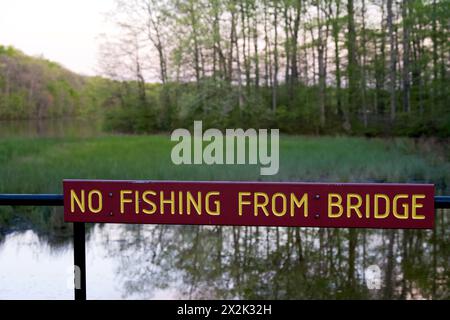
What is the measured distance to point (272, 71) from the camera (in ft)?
53.1

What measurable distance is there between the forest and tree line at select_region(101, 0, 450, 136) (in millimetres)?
30

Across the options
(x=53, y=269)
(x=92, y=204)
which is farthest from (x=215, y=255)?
(x=92, y=204)

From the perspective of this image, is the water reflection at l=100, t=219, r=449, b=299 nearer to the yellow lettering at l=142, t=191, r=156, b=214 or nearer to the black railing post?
the black railing post

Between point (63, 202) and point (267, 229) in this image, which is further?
point (267, 229)

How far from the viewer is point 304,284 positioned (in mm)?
4262

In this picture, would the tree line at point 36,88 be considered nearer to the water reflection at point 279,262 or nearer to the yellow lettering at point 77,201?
the water reflection at point 279,262

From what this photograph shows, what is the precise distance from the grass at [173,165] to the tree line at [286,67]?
2655mm

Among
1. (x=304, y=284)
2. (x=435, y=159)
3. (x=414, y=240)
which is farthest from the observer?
(x=435, y=159)

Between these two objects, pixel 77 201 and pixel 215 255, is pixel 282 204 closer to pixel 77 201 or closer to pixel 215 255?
pixel 77 201

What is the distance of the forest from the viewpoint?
1489 centimetres

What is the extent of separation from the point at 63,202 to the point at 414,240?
474 cm

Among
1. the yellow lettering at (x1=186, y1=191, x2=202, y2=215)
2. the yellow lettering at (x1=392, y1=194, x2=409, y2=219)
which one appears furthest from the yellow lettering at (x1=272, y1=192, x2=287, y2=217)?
the yellow lettering at (x1=392, y1=194, x2=409, y2=219)
